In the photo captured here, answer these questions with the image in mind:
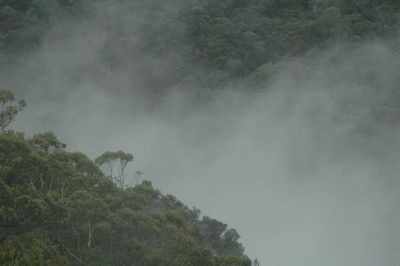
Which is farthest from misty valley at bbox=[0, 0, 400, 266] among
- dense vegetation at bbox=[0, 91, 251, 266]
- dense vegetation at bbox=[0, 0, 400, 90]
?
dense vegetation at bbox=[0, 91, 251, 266]

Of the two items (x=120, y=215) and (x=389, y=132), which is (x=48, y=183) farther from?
(x=389, y=132)

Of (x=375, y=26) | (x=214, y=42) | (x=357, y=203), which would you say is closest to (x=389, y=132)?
(x=357, y=203)

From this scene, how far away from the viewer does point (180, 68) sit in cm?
6762

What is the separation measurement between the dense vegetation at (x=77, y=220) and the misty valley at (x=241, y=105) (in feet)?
34.9

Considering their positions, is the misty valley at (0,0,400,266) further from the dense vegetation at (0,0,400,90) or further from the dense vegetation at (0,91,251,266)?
the dense vegetation at (0,91,251,266)

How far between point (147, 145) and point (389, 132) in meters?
28.0

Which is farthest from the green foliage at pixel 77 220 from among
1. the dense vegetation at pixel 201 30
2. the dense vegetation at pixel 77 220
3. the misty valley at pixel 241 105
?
the dense vegetation at pixel 201 30

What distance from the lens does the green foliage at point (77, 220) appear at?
16359 millimetres

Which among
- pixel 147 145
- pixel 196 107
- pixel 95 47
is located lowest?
pixel 147 145

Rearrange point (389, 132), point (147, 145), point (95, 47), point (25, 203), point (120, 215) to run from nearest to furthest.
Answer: point (25, 203)
point (120, 215)
point (389, 132)
point (147, 145)
point (95, 47)

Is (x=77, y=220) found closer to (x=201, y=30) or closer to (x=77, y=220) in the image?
(x=77, y=220)

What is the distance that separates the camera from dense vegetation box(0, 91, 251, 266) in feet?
53.7

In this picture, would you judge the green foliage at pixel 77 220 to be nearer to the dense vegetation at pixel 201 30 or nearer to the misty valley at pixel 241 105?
the misty valley at pixel 241 105

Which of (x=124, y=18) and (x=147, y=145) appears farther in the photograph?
(x=124, y=18)
